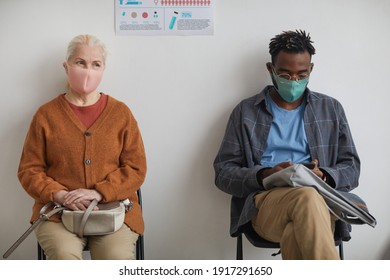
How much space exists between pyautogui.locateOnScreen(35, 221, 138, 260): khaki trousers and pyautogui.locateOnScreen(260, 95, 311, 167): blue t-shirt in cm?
80

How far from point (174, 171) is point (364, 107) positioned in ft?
3.61

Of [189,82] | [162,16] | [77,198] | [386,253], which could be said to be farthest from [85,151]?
[386,253]

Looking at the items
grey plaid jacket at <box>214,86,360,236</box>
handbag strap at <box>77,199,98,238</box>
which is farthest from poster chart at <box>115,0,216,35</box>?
handbag strap at <box>77,199,98,238</box>

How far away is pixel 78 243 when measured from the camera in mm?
2312

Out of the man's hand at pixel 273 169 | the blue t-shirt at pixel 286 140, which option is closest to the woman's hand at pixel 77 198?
the man's hand at pixel 273 169

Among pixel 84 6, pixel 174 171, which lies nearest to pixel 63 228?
pixel 174 171

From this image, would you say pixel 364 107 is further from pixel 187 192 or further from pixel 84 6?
pixel 84 6

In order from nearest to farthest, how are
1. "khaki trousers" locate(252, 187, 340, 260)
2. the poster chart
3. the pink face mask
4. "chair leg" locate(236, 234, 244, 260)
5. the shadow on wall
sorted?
1. "khaki trousers" locate(252, 187, 340, 260)
2. the pink face mask
3. "chair leg" locate(236, 234, 244, 260)
4. the poster chart
5. the shadow on wall

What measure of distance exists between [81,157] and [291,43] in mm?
1169

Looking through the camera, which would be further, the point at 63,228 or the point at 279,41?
the point at 279,41

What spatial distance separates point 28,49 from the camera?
9.34ft

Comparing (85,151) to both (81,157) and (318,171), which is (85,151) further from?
(318,171)

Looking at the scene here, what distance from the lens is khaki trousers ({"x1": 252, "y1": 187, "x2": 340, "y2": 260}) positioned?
6.59 ft

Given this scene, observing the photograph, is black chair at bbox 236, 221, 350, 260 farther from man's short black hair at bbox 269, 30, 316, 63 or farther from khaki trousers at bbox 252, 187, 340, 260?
man's short black hair at bbox 269, 30, 316, 63
